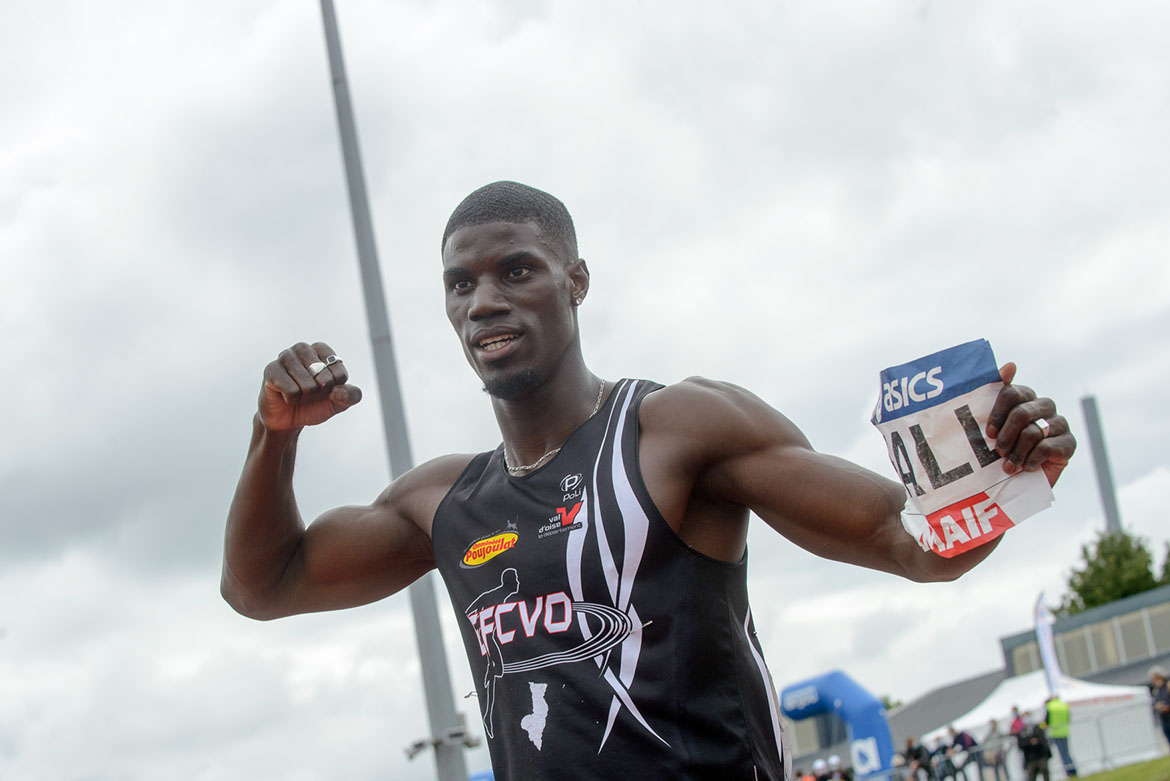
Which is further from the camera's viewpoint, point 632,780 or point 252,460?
point 252,460

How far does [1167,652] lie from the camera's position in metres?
39.8

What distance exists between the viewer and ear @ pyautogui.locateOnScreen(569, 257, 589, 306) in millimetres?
3123

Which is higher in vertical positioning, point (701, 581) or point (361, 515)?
point (361, 515)

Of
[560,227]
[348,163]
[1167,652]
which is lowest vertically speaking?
[1167,652]

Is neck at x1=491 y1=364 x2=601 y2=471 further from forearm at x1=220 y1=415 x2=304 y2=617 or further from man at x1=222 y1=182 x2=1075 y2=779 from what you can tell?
forearm at x1=220 y1=415 x2=304 y2=617

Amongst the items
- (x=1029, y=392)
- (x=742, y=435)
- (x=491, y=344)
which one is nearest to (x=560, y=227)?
(x=491, y=344)

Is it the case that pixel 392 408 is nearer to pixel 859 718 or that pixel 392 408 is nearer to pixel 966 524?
pixel 966 524

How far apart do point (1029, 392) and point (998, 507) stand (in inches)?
8.5

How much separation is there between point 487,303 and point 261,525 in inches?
34.2

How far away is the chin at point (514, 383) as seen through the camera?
2.91 metres

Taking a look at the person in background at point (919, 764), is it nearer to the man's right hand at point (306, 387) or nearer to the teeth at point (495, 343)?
the teeth at point (495, 343)

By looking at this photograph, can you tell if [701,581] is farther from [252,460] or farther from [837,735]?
[837,735]

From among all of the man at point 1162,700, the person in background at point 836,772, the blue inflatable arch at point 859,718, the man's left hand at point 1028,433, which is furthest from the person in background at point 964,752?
the man's left hand at point 1028,433

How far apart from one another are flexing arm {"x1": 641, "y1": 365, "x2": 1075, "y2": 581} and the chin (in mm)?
292
